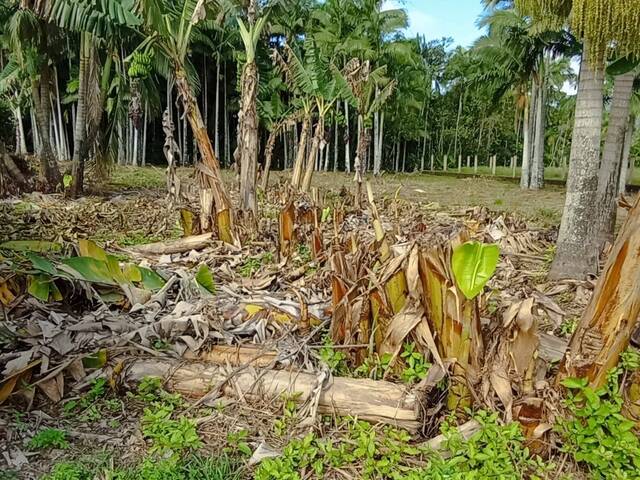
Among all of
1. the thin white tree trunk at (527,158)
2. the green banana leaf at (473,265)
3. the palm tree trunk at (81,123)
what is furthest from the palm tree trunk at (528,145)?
the green banana leaf at (473,265)

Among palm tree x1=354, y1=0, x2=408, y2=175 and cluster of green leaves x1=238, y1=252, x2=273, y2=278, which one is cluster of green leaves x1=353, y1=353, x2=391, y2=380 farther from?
palm tree x1=354, y1=0, x2=408, y2=175

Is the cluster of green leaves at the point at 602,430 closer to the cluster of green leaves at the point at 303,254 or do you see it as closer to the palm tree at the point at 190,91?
the cluster of green leaves at the point at 303,254

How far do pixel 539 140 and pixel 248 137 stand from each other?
46.3 ft

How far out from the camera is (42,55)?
10.6 m

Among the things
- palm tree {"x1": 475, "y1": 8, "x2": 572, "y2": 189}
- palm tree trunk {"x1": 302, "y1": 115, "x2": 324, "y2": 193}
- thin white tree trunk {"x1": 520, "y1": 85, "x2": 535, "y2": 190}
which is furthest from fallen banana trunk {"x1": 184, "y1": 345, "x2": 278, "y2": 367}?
thin white tree trunk {"x1": 520, "y1": 85, "x2": 535, "y2": 190}

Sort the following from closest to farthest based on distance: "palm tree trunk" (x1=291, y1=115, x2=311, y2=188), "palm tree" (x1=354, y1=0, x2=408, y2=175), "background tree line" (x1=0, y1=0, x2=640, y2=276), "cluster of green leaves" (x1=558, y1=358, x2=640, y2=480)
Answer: "cluster of green leaves" (x1=558, y1=358, x2=640, y2=480)
"background tree line" (x1=0, y1=0, x2=640, y2=276)
"palm tree trunk" (x1=291, y1=115, x2=311, y2=188)
"palm tree" (x1=354, y1=0, x2=408, y2=175)

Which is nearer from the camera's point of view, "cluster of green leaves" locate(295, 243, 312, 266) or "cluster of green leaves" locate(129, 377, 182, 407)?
"cluster of green leaves" locate(129, 377, 182, 407)

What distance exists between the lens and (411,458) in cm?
209

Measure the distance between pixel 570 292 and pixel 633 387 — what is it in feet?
6.38

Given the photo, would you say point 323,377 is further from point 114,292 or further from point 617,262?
point 114,292

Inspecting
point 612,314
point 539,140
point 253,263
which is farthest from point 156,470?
point 539,140

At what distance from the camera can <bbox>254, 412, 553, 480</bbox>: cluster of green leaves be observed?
6.34 ft

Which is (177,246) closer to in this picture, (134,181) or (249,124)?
(249,124)

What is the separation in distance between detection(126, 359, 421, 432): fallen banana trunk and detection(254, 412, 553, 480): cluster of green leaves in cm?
12
